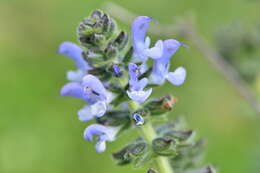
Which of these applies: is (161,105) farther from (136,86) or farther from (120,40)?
(120,40)

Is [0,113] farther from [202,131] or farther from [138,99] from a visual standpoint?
[138,99]

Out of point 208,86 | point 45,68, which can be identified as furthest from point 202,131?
point 45,68

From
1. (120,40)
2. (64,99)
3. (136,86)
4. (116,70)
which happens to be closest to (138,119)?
(136,86)

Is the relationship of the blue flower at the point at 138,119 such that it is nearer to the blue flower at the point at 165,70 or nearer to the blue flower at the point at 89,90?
the blue flower at the point at 89,90

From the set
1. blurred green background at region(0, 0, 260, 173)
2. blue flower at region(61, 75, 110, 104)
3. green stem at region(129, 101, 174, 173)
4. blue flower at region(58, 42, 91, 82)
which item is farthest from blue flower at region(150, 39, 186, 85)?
blurred green background at region(0, 0, 260, 173)

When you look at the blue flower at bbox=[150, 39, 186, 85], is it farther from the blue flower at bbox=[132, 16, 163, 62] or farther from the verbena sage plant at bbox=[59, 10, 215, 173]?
the blue flower at bbox=[132, 16, 163, 62]

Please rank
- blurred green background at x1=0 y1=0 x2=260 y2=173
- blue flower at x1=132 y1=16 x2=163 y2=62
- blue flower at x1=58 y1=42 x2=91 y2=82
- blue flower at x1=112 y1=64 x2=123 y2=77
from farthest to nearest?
blurred green background at x1=0 y1=0 x2=260 y2=173 < blue flower at x1=58 y1=42 x2=91 y2=82 < blue flower at x1=132 y1=16 x2=163 y2=62 < blue flower at x1=112 y1=64 x2=123 y2=77
